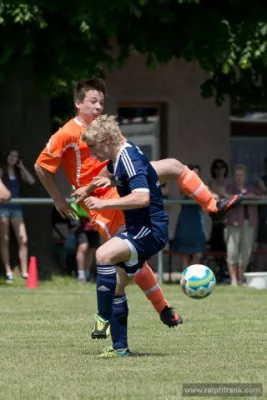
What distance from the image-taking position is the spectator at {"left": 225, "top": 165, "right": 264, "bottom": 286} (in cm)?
1927

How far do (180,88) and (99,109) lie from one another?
42.8 feet

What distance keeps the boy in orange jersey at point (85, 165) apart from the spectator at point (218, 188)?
8052 millimetres

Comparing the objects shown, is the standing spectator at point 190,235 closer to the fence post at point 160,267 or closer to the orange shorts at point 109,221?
the fence post at point 160,267

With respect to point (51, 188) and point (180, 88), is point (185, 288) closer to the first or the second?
point (51, 188)

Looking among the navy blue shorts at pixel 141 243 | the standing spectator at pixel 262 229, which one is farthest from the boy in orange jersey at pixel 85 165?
the standing spectator at pixel 262 229

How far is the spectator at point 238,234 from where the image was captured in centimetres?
1927

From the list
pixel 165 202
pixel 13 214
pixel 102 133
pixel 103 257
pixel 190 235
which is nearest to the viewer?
pixel 102 133

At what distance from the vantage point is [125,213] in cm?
959

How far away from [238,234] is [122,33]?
3356 millimetres

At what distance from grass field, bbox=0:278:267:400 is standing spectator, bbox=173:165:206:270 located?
9.10ft

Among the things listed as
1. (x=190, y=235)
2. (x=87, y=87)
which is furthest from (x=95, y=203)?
(x=190, y=235)

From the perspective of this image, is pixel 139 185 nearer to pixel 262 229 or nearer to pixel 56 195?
pixel 56 195

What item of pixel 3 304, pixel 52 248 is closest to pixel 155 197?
pixel 3 304

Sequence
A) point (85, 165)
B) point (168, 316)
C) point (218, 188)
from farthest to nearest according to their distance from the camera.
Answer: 1. point (218, 188)
2. point (85, 165)
3. point (168, 316)
